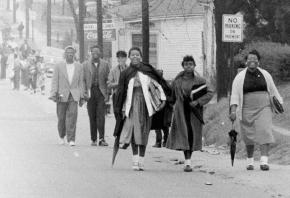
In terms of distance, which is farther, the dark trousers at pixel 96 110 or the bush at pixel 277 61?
the bush at pixel 277 61

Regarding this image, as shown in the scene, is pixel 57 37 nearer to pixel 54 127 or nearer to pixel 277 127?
pixel 54 127

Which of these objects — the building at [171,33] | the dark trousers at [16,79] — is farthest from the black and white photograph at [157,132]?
the dark trousers at [16,79]

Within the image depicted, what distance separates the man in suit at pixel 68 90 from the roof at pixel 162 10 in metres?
20.7

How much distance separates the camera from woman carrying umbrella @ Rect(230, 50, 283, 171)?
15062 mm

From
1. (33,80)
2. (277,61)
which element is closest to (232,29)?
(277,61)

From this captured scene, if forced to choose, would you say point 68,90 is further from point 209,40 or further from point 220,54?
point 209,40

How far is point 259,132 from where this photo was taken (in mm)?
15078

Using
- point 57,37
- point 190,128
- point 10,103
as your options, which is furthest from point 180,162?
point 57,37

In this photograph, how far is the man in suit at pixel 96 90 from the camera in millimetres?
20094

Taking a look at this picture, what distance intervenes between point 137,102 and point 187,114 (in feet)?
2.70

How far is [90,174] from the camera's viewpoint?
47.1 ft

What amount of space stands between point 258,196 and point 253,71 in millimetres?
3266

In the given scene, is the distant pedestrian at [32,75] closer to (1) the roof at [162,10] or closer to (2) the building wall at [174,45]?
(1) the roof at [162,10]

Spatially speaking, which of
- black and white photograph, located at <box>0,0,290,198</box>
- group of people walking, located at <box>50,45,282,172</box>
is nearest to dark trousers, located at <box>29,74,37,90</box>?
black and white photograph, located at <box>0,0,290,198</box>
